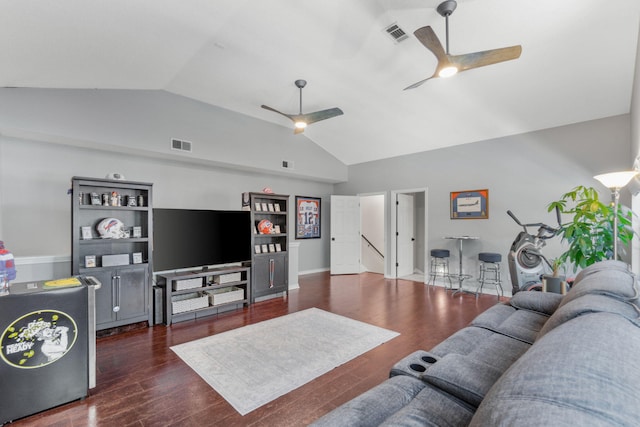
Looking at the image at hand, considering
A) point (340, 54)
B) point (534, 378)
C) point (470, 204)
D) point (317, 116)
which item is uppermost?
point (340, 54)

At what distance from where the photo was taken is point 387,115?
563 cm

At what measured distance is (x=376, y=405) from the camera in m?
1.20

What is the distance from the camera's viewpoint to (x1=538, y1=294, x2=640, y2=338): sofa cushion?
4.86 feet

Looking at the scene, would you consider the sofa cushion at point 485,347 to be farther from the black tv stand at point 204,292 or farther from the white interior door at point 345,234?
the white interior door at point 345,234

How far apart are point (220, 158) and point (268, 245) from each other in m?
1.82

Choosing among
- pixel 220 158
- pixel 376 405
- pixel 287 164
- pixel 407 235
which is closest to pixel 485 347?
pixel 376 405

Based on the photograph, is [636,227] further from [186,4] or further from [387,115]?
[186,4]

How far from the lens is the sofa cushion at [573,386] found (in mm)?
633

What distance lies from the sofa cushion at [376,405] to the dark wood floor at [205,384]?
1.03m

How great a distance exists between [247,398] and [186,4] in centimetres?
355

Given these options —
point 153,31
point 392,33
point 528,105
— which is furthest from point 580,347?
point 528,105

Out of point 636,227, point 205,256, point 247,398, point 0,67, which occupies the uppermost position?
point 0,67

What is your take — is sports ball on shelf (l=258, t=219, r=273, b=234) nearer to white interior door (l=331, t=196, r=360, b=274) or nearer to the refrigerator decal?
white interior door (l=331, t=196, r=360, b=274)

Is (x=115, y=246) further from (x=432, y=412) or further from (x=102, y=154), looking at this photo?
(x=432, y=412)
